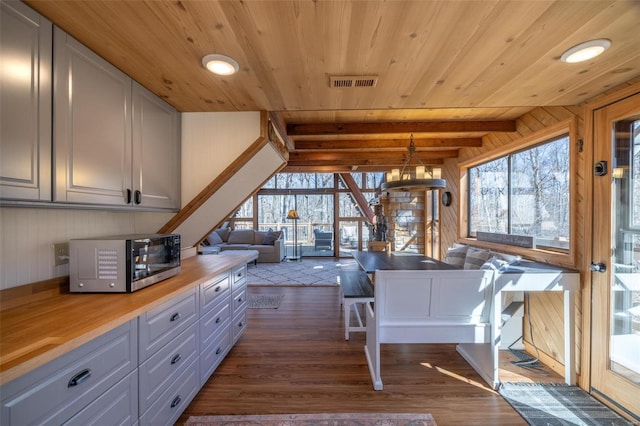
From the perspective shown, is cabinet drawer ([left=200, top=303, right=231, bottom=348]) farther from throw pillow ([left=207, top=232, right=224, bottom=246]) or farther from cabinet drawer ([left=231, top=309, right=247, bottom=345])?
throw pillow ([left=207, top=232, right=224, bottom=246])

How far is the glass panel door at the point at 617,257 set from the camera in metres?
1.75

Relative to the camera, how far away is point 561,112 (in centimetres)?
231

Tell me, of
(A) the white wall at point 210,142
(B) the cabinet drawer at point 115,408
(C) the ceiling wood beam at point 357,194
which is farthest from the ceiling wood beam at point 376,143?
(C) the ceiling wood beam at point 357,194

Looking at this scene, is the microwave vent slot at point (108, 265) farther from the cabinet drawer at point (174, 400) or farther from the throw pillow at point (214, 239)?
the throw pillow at point (214, 239)

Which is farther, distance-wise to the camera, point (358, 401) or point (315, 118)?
point (315, 118)

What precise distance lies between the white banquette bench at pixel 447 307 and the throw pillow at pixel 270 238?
5.42 metres

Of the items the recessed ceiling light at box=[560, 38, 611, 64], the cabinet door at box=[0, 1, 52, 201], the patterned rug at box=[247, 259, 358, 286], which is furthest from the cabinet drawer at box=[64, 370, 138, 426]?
the patterned rug at box=[247, 259, 358, 286]

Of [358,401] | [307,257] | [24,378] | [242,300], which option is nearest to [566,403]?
[358,401]

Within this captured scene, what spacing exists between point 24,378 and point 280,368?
70.6 inches

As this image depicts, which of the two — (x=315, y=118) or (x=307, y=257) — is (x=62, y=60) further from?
(x=307, y=257)

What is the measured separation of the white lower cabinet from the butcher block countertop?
0.06 m

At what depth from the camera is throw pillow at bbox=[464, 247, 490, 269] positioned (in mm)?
2979

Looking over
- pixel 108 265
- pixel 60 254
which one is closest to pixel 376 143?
pixel 108 265

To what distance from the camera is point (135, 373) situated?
1260 mm
